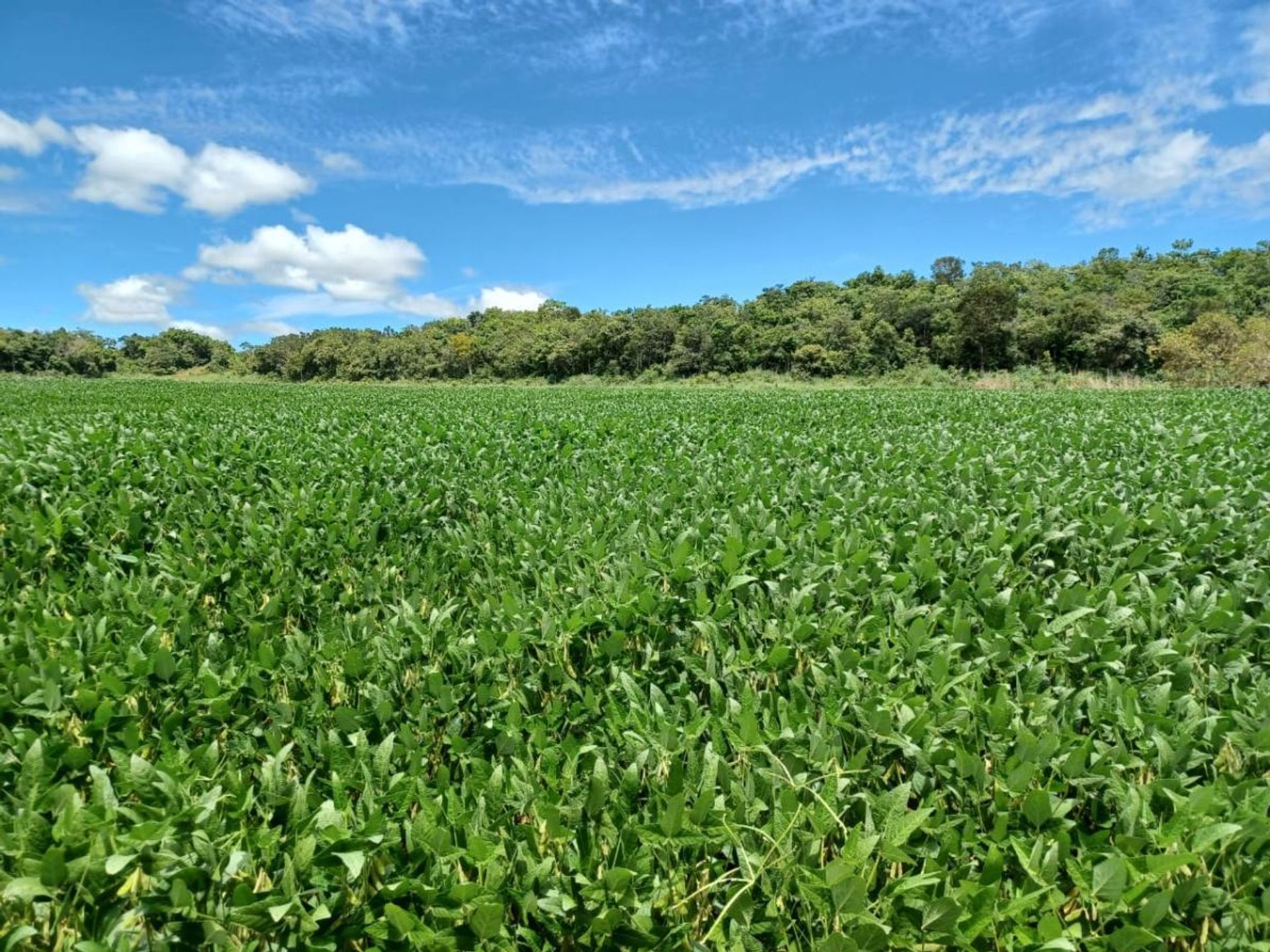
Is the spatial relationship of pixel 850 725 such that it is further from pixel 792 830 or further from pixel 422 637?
pixel 422 637

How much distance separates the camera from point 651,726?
2.42m

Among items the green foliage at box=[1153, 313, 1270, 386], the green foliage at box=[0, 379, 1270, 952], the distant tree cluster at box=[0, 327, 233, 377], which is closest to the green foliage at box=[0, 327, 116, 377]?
the distant tree cluster at box=[0, 327, 233, 377]

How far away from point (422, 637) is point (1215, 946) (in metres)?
2.99

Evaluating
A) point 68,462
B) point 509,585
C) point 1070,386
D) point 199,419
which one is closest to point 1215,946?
point 509,585

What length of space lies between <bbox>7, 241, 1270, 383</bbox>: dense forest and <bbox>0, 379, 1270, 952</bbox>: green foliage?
46.9 meters

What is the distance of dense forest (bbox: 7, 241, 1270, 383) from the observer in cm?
4766

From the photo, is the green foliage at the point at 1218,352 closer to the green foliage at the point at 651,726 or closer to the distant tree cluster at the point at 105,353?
the green foliage at the point at 651,726

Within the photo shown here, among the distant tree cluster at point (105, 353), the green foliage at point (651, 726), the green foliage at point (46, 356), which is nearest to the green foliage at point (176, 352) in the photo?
the distant tree cluster at point (105, 353)

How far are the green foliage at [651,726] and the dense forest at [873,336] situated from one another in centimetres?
4685

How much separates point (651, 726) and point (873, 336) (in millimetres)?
62213

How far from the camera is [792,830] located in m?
1.80

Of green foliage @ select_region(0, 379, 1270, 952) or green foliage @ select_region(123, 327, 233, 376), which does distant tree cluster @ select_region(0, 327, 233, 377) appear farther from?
green foliage @ select_region(0, 379, 1270, 952)

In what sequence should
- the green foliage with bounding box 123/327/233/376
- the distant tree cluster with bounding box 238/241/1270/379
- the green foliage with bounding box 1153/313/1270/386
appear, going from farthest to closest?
the green foliage with bounding box 123/327/233/376
the distant tree cluster with bounding box 238/241/1270/379
the green foliage with bounding box 1153/313/1270/386

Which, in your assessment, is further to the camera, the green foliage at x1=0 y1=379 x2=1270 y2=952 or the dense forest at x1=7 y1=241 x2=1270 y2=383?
the dense forest at x1=7 y1=241 x2=1270 y2=383
